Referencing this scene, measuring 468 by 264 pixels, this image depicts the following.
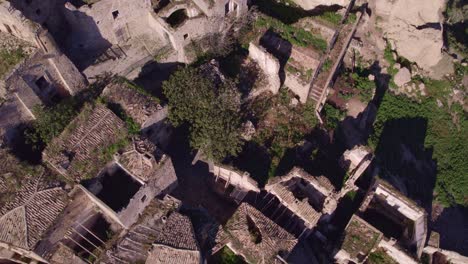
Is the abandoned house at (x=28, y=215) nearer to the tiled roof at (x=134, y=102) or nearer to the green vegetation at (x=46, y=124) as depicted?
the green vegetation at (x=46, y=124)

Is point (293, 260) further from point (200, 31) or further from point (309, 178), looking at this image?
point (200, 31)

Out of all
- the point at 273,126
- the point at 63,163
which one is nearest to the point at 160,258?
the point at 63,163

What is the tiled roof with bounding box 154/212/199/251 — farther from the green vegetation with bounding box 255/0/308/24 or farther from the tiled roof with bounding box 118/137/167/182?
the green vegetation with bounding box 255/0/308/24

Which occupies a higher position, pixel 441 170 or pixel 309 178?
pixel 309 178

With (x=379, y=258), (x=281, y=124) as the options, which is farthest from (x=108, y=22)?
(x=379, y=258)

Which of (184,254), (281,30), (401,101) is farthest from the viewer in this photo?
(401,101)

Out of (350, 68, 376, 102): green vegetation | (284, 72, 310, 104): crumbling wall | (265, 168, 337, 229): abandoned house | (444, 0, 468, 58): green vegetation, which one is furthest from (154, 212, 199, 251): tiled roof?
(444, 0, 468, 58): green vegetation

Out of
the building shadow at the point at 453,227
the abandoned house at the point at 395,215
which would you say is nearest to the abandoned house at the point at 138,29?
the abandoned house at the point at 395,215
